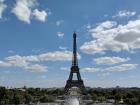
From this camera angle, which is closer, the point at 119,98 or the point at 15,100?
the point at 15,100

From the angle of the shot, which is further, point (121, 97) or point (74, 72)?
point (121, 97)

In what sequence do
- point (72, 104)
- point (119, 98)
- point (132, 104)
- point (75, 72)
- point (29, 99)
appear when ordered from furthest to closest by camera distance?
point (119, 98) → point (29, 99) → point (75, 72) → point (132, 104) → point (72, 104)

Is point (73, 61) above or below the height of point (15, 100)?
above

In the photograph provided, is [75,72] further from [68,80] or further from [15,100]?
[15,100]

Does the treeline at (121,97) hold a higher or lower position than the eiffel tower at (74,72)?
lower

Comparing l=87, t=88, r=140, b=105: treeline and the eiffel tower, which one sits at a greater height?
the eiffel tower

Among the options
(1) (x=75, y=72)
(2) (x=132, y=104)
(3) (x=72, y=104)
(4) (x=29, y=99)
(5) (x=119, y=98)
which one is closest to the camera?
(3) (x=72, y=104)

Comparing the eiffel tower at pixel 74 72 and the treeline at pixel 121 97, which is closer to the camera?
the eiffel tower at pixel 74 72

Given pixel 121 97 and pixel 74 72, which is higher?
pixel 74 72

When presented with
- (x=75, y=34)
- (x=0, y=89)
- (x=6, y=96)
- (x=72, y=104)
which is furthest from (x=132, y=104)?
(x=0, y=89)

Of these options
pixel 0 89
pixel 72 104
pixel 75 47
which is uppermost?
pixel 75 47

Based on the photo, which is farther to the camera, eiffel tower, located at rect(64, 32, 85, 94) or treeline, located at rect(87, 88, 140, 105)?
treeline, located at rect(87, 88, 140, 105)
